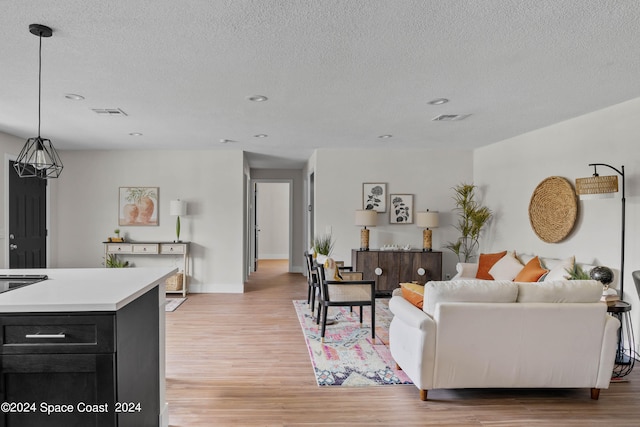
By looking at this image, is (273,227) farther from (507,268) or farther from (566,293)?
(566,293)

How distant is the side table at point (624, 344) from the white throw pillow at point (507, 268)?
49.9 inches

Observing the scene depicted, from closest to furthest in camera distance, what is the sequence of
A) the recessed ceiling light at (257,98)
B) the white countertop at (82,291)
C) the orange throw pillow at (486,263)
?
the white countertop at (82,291)
the recessed ceiling light at (257,98)
the orange throw pillow at (486,263)

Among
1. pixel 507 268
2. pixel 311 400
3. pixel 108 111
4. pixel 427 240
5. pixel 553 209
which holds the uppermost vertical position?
pixel 108 111

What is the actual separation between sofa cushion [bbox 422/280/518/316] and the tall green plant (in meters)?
3.65

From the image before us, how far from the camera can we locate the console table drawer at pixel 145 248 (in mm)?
6570

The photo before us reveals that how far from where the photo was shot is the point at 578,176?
454 cm

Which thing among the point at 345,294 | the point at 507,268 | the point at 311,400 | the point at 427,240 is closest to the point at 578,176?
the point at 507,268

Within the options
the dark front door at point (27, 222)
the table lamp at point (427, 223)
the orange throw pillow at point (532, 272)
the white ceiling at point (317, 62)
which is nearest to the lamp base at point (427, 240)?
the table lamp at point (427, 223)

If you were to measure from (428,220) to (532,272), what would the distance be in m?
2.00

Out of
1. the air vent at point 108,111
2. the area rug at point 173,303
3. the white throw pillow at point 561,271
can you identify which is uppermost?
the air vent at point 108,111

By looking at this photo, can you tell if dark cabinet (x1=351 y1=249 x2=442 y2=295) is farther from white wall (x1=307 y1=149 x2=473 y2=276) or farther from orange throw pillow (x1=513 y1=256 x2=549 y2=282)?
orange throw pillow (x1=513 y1=256 x2=549 y2=282)

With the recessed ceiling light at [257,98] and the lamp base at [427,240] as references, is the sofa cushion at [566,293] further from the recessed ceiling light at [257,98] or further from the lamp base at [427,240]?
the lamp base at [427,240]

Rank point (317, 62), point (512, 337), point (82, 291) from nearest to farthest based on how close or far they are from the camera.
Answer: point (82, 291) → point (512, 337) → point (317, 62)

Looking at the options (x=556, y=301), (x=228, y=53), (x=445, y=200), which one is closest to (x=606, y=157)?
(x=556, y=301)
